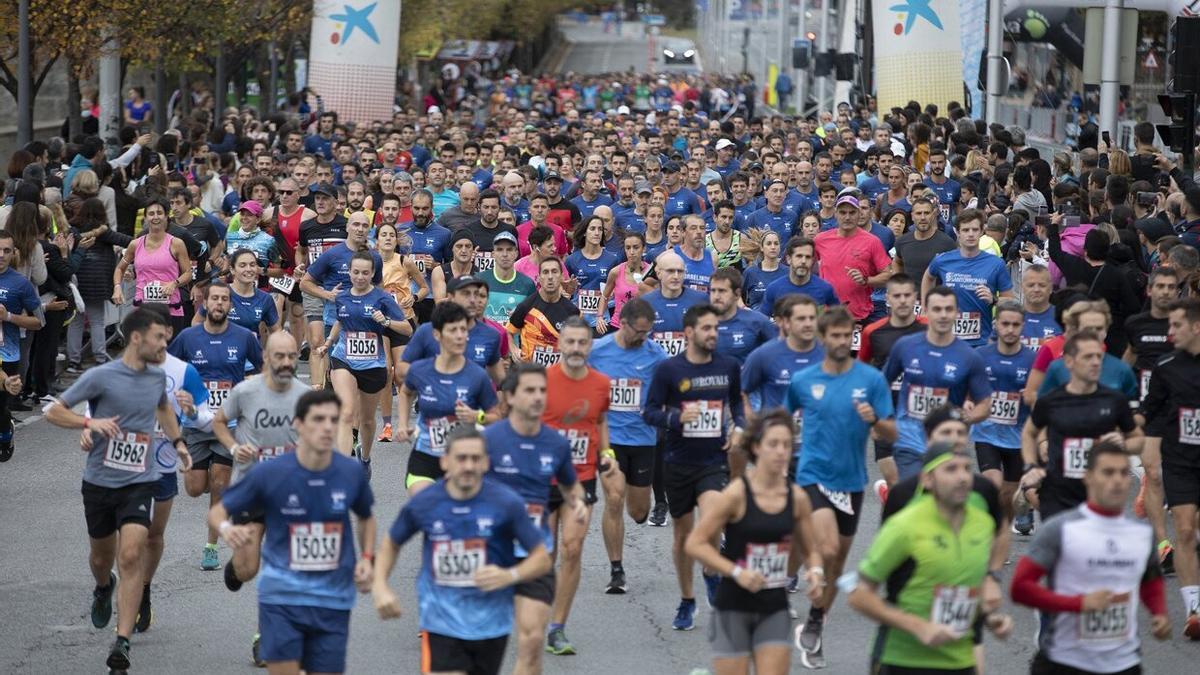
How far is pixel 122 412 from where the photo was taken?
1016 centimetres

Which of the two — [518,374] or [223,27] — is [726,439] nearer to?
[518,374]

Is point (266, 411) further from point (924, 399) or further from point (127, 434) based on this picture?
point (924, 399)

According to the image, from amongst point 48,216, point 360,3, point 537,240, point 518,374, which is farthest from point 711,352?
point 360,3

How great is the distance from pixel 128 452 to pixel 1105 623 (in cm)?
494

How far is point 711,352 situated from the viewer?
1098 cm

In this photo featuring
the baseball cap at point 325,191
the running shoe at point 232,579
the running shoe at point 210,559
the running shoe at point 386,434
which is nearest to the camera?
the running shoe at point 232,579

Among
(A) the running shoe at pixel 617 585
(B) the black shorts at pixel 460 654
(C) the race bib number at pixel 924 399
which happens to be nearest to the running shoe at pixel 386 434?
(A) the running shoe at pixel 617 585

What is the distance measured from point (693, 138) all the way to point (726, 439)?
72.4ft

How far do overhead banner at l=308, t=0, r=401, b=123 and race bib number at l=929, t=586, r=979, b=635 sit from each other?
33.7m

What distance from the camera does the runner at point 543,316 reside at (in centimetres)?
1334

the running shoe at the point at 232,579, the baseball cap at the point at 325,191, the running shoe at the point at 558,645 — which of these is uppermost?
the baseball cap at the point at 325,191

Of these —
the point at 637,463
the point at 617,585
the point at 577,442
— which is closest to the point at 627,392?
the point at 637,463

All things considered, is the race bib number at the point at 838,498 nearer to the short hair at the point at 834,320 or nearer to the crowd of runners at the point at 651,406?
the crowd of runners at the point at 651,406

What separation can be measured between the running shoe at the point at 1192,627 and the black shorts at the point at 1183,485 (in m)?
0.59
